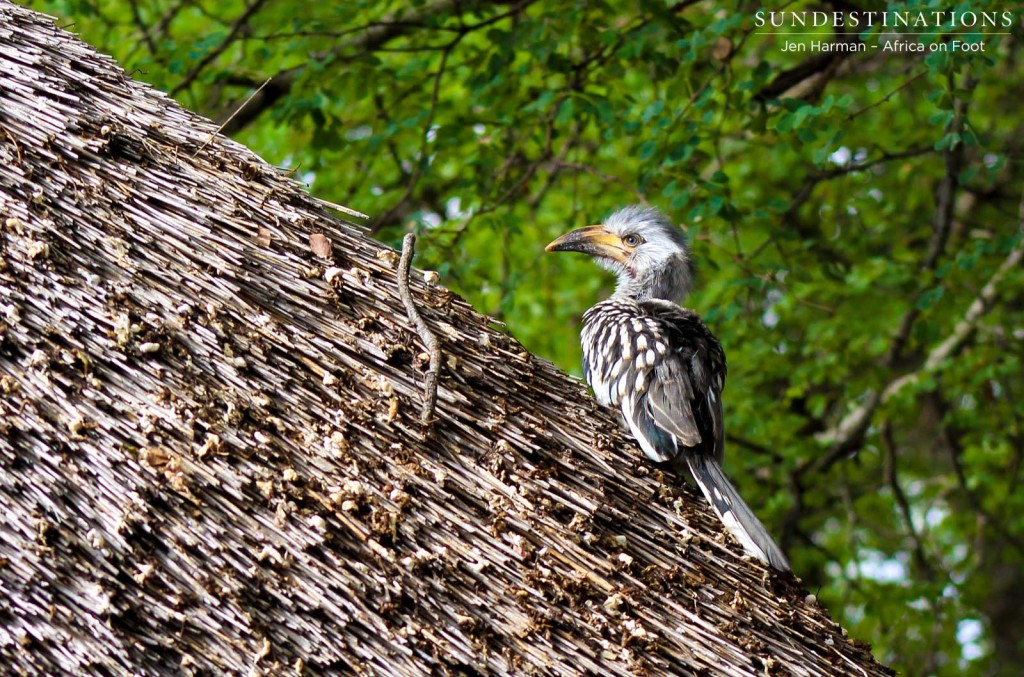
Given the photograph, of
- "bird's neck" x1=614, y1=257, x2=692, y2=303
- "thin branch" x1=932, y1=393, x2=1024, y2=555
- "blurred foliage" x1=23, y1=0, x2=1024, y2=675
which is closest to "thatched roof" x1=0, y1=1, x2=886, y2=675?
"bird's neck" x1=614, y1=257, x2=692, y2=303

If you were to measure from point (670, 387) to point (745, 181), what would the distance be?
18.5 feet

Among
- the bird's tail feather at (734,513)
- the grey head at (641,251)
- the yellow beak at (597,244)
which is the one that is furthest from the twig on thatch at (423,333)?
the yellow beak at (597,244)

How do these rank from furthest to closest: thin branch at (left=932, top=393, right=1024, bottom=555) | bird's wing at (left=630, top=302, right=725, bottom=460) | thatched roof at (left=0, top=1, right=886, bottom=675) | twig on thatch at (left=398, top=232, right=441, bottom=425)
A: thin branch at (left=932, top=393, right=1024, bottom=555), bird's wing at (left=630, top=302, right=725, bottom=460), twig on thatch at (left=398, top=232, right=441, bottom=425), thatched roof at (left=0, top=1, right=886, bottom=675)

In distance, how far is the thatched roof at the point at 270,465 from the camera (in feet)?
7.89

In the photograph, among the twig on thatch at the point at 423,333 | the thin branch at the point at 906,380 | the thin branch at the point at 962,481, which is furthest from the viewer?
the thin branch at the point at 962,481

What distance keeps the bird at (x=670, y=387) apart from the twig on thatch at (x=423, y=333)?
2.26 feet

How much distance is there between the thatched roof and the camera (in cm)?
241

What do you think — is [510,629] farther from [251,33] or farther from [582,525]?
[251,33]

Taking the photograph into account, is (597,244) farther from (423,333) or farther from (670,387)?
(423,333)

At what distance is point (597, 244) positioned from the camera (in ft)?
14.1

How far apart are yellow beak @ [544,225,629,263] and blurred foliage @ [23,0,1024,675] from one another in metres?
0.85

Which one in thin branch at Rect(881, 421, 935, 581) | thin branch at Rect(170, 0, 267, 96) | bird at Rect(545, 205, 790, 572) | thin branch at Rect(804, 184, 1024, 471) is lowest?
bird at Rect(545, 205, 790, 572)

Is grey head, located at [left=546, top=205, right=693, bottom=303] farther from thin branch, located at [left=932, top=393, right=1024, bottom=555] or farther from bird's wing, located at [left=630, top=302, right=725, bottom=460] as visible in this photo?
thin branch, located at [left=932, top=393, right=1024, bottom=555]

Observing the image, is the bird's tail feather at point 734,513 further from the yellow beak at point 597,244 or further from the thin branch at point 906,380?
the thin branch at point 906,380
